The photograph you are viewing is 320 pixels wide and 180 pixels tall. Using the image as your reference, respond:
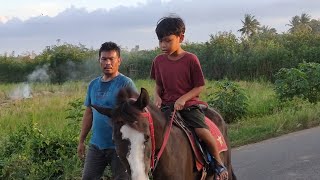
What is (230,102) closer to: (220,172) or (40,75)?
(220,172)

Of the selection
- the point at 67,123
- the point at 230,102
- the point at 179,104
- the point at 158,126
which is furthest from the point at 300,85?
the point at 158,126

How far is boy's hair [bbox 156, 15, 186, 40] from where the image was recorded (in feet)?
13.5

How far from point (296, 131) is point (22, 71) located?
98.7ft

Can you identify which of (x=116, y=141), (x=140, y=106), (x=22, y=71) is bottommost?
(x=22, y=71)

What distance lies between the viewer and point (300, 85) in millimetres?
13945

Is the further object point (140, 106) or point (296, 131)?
point (296, 131)

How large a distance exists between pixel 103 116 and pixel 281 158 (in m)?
4.98

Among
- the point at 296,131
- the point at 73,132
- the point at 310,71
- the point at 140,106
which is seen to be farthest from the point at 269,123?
the point at 140,106

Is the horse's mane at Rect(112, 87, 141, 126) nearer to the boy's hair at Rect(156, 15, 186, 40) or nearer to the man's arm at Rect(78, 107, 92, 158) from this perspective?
the boy's hair at Rect(156, 15, 186, 40)

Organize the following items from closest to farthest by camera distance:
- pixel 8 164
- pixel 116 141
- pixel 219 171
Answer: pixel 116 141
pixel 219 171
pixel 8 164

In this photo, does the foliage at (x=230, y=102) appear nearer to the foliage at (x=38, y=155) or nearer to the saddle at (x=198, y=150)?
the foliage at (x=38, y=155)

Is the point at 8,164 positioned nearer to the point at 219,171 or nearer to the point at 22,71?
the point at 219,171

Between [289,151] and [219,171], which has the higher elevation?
[219,171]

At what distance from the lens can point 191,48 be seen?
33.7m
